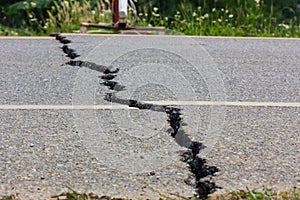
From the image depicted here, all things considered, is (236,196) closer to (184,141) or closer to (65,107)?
(184,141)

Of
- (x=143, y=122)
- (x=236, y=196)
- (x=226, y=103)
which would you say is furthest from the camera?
(x=226, y=103)

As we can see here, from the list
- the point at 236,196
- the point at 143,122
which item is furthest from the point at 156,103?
the point at 236,196

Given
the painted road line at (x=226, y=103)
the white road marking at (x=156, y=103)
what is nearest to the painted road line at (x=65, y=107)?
the white road marking at (x=156, y=103)

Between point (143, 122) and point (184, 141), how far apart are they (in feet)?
1.22

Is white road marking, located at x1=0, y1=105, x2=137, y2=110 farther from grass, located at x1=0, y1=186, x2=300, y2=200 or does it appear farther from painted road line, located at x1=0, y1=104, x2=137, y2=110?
grass, located at x1=0, y1=186, x2=300, y2=200

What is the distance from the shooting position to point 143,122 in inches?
120

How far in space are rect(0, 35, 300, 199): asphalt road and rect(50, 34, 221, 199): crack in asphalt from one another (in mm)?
30

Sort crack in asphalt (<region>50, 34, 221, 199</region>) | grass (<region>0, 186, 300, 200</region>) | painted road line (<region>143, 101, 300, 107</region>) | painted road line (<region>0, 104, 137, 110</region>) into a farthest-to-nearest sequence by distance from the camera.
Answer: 1. painted road line (<region>143, 101, 300, 107</region>)
2. painted road line (<region>0, 104, 137, 110</region>)
3. crack in asphalt (<region>50, 34, 221, 199</region>)
4. grass (<region>0, 186, 300, 200</region>)

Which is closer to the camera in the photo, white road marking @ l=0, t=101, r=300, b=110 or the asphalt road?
the asphalt road

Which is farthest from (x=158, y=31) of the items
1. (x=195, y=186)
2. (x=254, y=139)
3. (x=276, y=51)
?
(x=195, y=186)

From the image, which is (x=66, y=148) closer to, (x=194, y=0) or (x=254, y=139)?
(x=254, y=139)

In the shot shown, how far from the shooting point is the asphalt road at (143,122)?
227 cm

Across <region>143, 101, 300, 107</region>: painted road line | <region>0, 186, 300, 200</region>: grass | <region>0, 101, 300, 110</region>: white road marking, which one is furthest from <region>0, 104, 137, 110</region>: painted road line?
<region>0, 186, 300, 200</region>: grass

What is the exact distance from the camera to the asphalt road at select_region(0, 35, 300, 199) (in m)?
2.27
